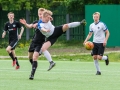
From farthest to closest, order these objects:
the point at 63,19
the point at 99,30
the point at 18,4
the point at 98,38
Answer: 1. the point at 63,19
2. the point at 18,4
3. the point at 98,38
4. the point at 99,30

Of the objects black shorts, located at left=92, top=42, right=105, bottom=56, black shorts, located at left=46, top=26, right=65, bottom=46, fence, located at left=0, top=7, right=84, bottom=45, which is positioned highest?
black shorts, located at left=46, top=26, right=65, bottom=46

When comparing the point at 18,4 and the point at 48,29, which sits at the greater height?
the point at 48,29

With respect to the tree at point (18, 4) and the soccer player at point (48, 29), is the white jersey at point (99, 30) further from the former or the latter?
the tree at point (18, 4)

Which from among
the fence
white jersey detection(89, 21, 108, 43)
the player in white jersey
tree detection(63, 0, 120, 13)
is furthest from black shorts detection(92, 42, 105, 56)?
the fence

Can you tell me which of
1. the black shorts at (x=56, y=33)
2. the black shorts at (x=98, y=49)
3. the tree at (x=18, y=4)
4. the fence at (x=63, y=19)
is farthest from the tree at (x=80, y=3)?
the black shorts at (x=56, y=33)

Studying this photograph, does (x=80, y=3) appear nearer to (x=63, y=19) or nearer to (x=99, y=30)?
(x=63, y=19)

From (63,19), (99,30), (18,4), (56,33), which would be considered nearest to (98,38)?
(99,30)

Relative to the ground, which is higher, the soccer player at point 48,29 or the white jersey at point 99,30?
the soccer player at point 48,29

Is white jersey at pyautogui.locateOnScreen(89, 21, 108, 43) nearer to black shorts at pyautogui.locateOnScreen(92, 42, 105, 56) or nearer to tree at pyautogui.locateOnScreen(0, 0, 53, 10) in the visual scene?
black shorts at pyautogui.locateOnScreen(92, 42, 105, 56)

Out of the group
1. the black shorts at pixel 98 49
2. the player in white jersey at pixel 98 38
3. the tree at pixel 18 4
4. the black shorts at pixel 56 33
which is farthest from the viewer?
the tree at pixel 18 4

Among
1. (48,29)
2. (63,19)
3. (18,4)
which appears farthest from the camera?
(63,19)

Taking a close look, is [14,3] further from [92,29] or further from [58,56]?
[92,29]

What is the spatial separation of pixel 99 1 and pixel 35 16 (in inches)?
201

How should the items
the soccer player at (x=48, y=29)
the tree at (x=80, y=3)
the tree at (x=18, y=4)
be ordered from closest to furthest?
1. the soccer player at (x=48, y=29)
2. the tree at (x=80, y=3)
3. the tree at (x=18, y=4)
